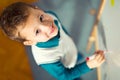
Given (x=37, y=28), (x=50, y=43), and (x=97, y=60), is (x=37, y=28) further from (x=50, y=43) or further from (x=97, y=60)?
(x=97, y=60)

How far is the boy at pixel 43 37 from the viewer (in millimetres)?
825

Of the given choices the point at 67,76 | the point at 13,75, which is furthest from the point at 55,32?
the point at 13,75

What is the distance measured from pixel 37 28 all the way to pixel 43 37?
4 cm

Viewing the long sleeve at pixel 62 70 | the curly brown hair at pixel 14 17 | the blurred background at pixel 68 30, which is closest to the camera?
the curly brown hair at pixel 14 17

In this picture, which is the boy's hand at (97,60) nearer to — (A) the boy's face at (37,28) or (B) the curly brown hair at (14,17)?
(A) the boy's face at (37,28)

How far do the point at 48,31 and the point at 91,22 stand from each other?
47 cm

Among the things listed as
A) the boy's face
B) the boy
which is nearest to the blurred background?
the boy

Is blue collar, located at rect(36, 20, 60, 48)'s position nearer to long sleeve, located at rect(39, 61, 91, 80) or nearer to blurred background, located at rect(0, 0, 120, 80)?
long sleeve, located at rect(39, 61, 91, 80)

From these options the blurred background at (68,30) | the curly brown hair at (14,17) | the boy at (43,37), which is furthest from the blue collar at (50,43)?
the blurred background at (68,30)

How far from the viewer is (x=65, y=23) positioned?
1.33m

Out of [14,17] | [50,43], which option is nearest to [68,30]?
[50,43]

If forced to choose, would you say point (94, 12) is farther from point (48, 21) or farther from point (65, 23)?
point (48, 21)

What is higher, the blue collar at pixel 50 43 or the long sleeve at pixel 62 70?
the blue collar at pixel 50 43

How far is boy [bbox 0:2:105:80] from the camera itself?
0.83 meters
